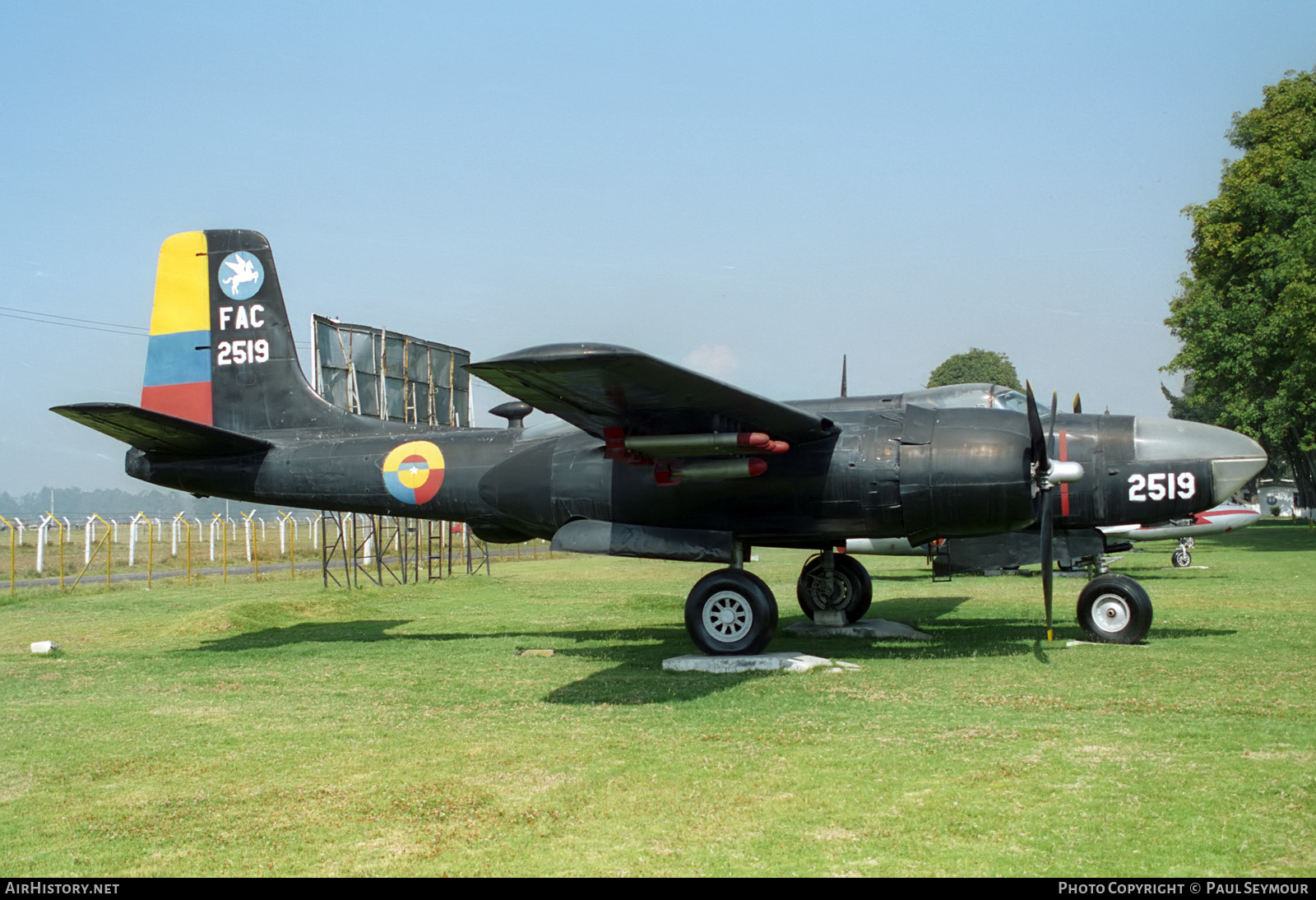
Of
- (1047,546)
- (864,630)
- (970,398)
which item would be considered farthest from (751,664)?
(970,398)

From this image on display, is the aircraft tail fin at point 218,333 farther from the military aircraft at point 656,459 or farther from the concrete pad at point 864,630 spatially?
the concrete pad at point 864,630

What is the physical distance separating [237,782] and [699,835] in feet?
11.0

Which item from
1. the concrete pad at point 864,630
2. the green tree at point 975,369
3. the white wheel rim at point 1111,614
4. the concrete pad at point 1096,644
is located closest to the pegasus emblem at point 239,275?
the concrete pad at point 864,630

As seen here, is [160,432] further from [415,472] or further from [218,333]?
[415,472]

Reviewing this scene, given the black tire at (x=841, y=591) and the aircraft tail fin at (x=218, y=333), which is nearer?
the black tire at (x=841, y=591)

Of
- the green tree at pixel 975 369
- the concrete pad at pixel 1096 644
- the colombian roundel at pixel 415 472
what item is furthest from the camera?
the green tree at pixel 975 369

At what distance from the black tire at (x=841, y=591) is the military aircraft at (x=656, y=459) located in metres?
0.03

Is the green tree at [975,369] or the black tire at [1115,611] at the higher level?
the green tree at [975,369]

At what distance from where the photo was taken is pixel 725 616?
38.4 feet

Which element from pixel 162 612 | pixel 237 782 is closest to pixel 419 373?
pixel 162 612

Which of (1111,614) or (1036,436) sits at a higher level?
(1036,436)

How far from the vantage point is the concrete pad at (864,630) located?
13.7m

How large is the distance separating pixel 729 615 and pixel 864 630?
3.16m

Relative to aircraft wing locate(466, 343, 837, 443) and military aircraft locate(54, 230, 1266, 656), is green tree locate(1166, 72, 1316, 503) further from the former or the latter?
aircraft wing locate(466, 343, 837, 443)
